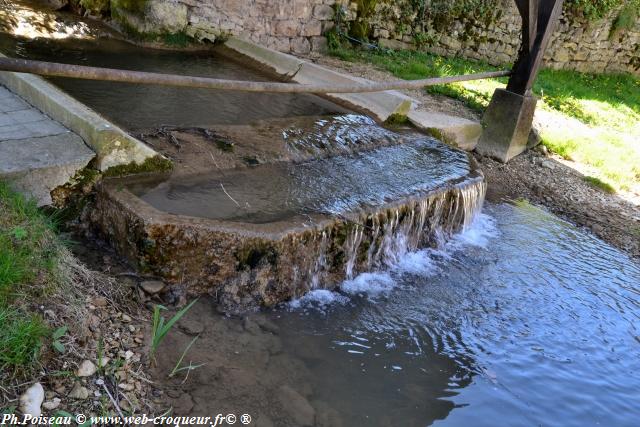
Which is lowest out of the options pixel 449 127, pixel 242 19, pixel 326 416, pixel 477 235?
pixel 326 416

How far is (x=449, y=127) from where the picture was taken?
6156 mm

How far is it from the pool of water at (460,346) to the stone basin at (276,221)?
0.58ft

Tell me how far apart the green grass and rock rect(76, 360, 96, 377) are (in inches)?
7.6

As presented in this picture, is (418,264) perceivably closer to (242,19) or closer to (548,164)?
(548,164)

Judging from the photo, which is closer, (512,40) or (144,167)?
(144,167)

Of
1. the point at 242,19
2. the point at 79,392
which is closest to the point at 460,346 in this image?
the point at 79,392

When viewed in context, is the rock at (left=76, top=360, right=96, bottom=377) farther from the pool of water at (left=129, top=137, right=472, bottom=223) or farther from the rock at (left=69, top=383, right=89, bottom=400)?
the pool of water at (left=129, top=137, right=472, bottom=223)

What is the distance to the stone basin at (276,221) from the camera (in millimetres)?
3145

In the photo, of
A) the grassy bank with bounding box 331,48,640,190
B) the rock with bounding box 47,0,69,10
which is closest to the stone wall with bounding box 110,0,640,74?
the grassy bank with bounding box 331,48,640,190

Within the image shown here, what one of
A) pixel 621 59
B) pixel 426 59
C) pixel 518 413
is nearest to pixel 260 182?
pixel 518 413

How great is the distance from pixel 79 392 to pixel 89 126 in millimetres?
1823

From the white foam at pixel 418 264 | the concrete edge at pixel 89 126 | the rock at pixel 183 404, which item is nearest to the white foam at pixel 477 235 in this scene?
the white foam at pixel 418 264

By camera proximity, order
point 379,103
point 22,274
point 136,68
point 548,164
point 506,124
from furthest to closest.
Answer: point 548,164
point 506,124
point 379,103
point 136,68
point 22,274

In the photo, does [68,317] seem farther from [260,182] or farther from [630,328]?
[630,328]
